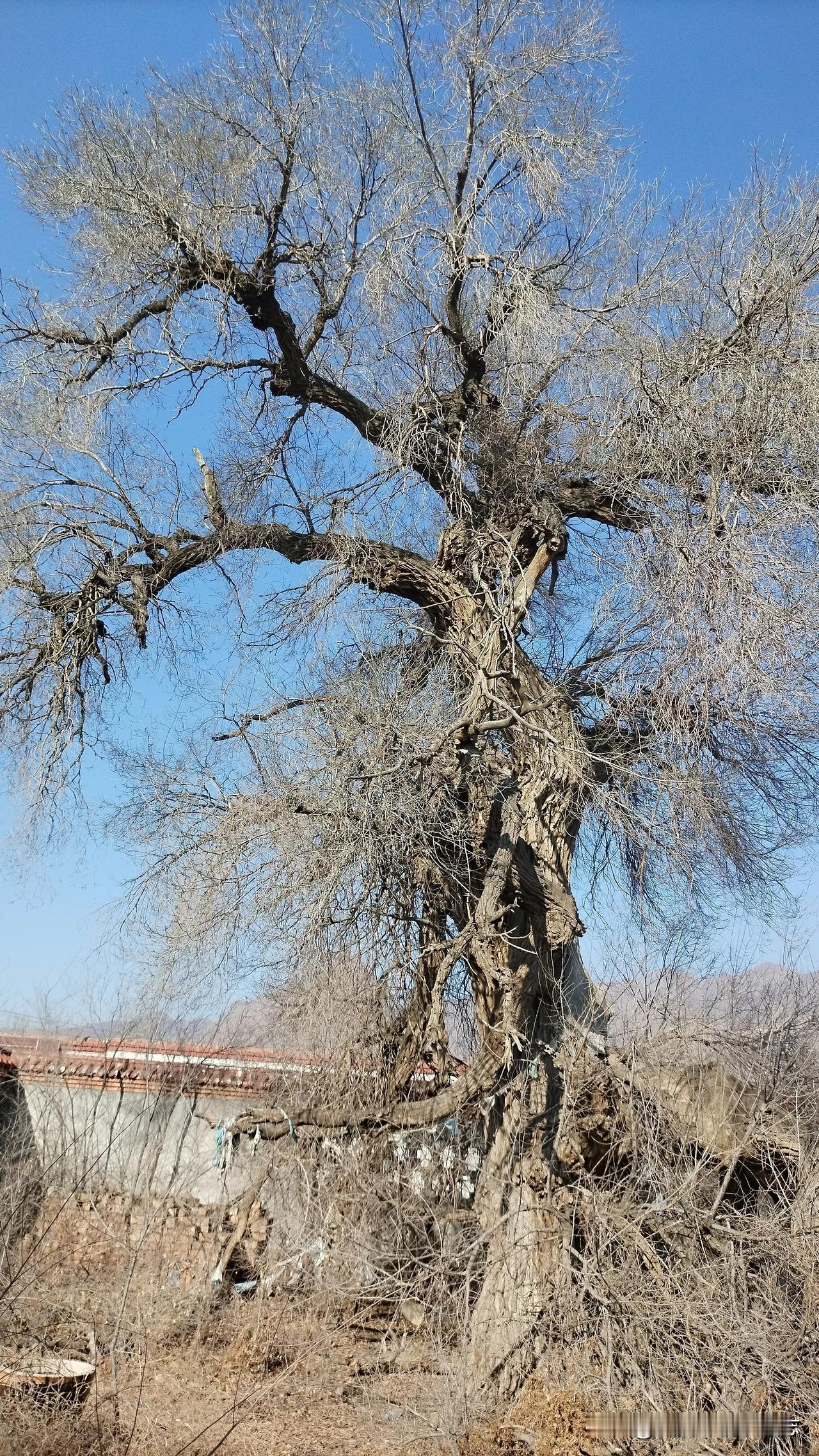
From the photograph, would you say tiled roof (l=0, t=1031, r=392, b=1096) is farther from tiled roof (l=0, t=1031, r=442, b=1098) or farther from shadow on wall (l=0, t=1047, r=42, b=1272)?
shadow on wall (l=0, t=1047, r=42, b=1272)

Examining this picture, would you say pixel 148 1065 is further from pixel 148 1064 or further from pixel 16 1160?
pixel 16 1160

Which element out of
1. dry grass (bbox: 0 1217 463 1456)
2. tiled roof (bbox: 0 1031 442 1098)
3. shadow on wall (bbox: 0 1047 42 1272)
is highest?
tiled roof (bbox: 0 1031 442 1098)

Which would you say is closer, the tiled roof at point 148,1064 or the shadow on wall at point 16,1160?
the shadow on wall at point 16,1160

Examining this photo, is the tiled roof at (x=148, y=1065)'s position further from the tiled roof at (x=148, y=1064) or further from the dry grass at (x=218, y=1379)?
the dry grass at (x=218, y=1379)

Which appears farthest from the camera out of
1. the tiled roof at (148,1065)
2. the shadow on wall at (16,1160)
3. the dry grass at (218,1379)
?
the tiled roof at (148,1065)

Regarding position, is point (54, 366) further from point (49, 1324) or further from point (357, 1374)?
point (357, 1374)

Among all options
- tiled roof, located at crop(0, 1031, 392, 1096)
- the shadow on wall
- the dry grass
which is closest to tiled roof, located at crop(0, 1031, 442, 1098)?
tiled roof, located at crop(0, 1031, 392, 1096)

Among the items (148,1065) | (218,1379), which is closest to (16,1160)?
(148,1065)

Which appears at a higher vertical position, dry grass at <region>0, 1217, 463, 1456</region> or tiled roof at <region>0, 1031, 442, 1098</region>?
tiled roof at <region>0, 1031, 442, 1098</region>

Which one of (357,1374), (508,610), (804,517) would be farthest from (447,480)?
(357,1374)

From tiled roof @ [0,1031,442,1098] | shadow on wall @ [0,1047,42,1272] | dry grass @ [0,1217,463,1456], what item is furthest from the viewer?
tiled roof @ [0,1031,442,1098]

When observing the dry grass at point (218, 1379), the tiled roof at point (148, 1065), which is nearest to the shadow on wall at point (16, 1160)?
the tiled roof at point (148, 1065)

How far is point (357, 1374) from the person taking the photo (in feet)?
30.0

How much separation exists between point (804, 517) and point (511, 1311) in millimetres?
6342
